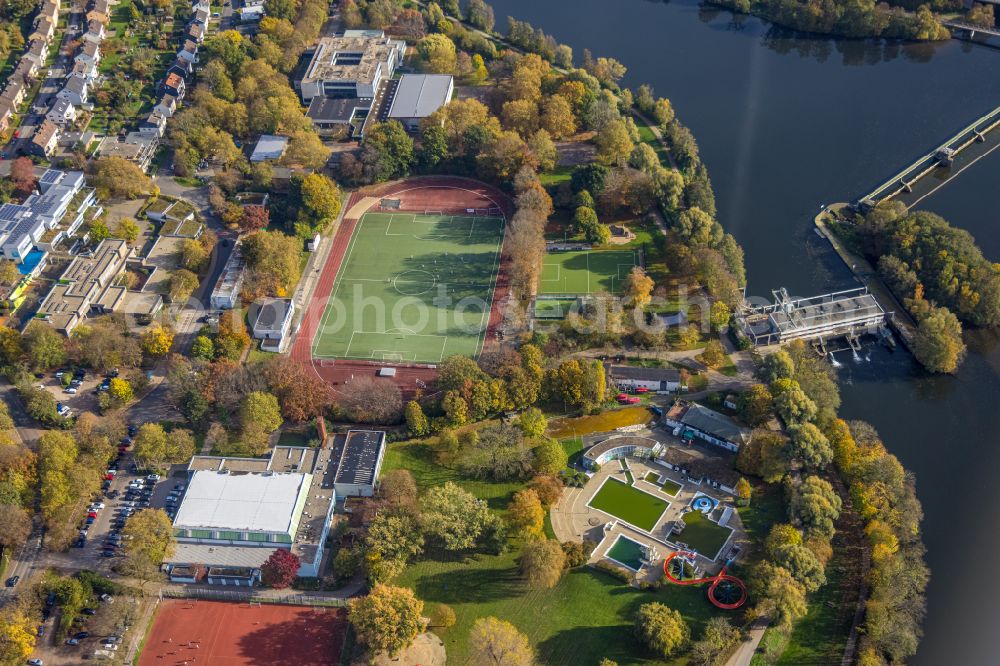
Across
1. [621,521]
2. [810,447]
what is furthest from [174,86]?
[810,447]

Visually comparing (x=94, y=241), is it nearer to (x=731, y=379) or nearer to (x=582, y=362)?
(x=582, y=362)

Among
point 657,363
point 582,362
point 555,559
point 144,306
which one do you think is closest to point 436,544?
point 555,559

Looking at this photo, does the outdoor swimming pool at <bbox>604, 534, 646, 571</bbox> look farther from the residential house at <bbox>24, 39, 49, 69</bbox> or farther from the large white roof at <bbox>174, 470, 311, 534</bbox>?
the residential house at <bbox>24, 39, 49, 69</bbox>

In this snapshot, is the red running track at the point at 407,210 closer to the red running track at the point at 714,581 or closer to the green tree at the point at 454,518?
the green tree at the point at 454,518

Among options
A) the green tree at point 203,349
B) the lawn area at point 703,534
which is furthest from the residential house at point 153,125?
the lawn area at point 703,534

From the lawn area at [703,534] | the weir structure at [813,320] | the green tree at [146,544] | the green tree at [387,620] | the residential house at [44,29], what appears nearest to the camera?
the green tree at [387,620]

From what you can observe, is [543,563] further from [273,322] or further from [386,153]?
[386,153]

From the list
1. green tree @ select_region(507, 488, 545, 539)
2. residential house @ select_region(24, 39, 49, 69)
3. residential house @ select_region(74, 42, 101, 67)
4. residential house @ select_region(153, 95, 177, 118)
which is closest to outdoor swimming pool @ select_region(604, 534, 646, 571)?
green tree @ select_region(507, 488, 545, 539)
